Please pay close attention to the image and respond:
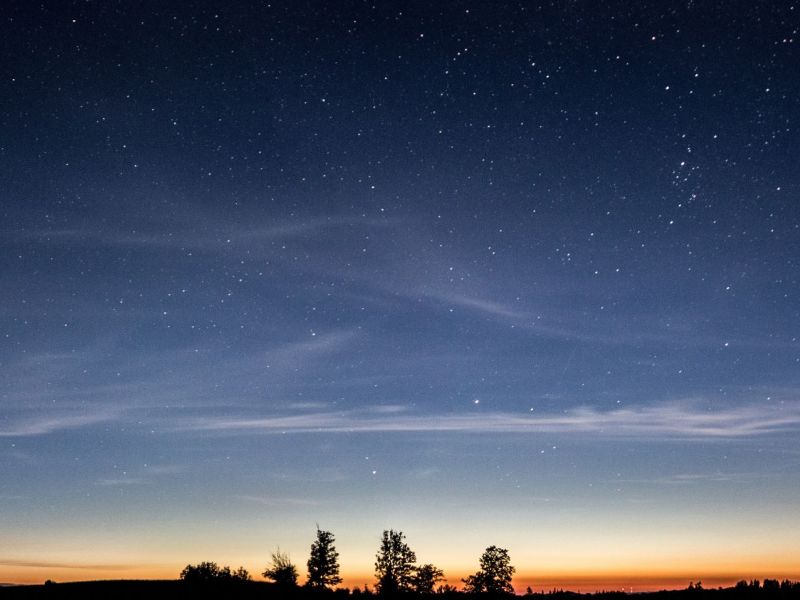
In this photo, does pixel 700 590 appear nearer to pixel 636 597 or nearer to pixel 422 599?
pixel 636 597

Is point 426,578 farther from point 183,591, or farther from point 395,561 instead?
point 183,591

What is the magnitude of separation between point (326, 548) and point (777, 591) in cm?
4767

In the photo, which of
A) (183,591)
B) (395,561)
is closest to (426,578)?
(395,561)

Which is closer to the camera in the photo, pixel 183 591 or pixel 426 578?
pixel 183 591

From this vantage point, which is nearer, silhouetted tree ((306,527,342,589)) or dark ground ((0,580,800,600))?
dark ground ((0,580,800,600))

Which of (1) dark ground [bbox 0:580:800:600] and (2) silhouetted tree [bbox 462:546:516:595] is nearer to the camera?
(1) dark ground [bbox 0:580:800:600]

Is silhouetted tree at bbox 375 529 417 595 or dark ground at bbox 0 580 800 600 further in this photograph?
silhouetted tree at bbox 375 529 417 595

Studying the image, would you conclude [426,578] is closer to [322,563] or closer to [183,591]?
[322,563]

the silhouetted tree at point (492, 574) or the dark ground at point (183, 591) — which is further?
the silhouetted tree at point (492, 574)

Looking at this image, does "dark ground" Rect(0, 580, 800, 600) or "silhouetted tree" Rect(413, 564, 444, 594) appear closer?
"dark ground" Rect(0, 580, 800, 600)

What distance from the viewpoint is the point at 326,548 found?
72438mm

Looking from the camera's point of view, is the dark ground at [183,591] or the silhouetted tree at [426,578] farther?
the silhouetted tree at [426,578]

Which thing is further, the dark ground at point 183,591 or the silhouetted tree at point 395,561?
the silhouetted tree at point 395,561

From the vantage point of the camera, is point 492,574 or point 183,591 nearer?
point 183,591
